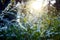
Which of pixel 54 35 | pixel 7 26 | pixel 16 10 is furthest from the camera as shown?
pixel 16 10

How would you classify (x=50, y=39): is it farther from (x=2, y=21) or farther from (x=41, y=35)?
(x=2, y=21)

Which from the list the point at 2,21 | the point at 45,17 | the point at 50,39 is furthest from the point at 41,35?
the point at 2,21

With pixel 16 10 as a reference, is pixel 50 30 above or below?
below

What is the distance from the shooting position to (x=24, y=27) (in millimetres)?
3137

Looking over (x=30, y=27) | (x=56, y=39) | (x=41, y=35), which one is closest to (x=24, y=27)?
(x=30, y=27)

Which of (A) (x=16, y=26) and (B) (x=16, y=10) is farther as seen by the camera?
(B) (x=16, y=10)

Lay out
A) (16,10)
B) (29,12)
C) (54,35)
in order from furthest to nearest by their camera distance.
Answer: (16,10) < (29,12) < (54,35)

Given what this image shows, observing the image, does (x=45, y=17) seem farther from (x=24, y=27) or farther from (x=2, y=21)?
(x=2, y=21)

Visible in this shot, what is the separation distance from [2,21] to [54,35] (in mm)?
1030

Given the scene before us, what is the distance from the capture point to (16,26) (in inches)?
124

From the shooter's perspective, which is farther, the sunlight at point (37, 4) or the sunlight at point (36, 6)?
the sunlight at point (37, 4)

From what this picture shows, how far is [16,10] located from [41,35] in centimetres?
89

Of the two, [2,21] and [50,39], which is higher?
[2,21]

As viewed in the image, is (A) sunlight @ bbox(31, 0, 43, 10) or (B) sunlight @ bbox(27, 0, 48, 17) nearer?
(B) sunlight @ bbox(27, 0, 48, 17)
